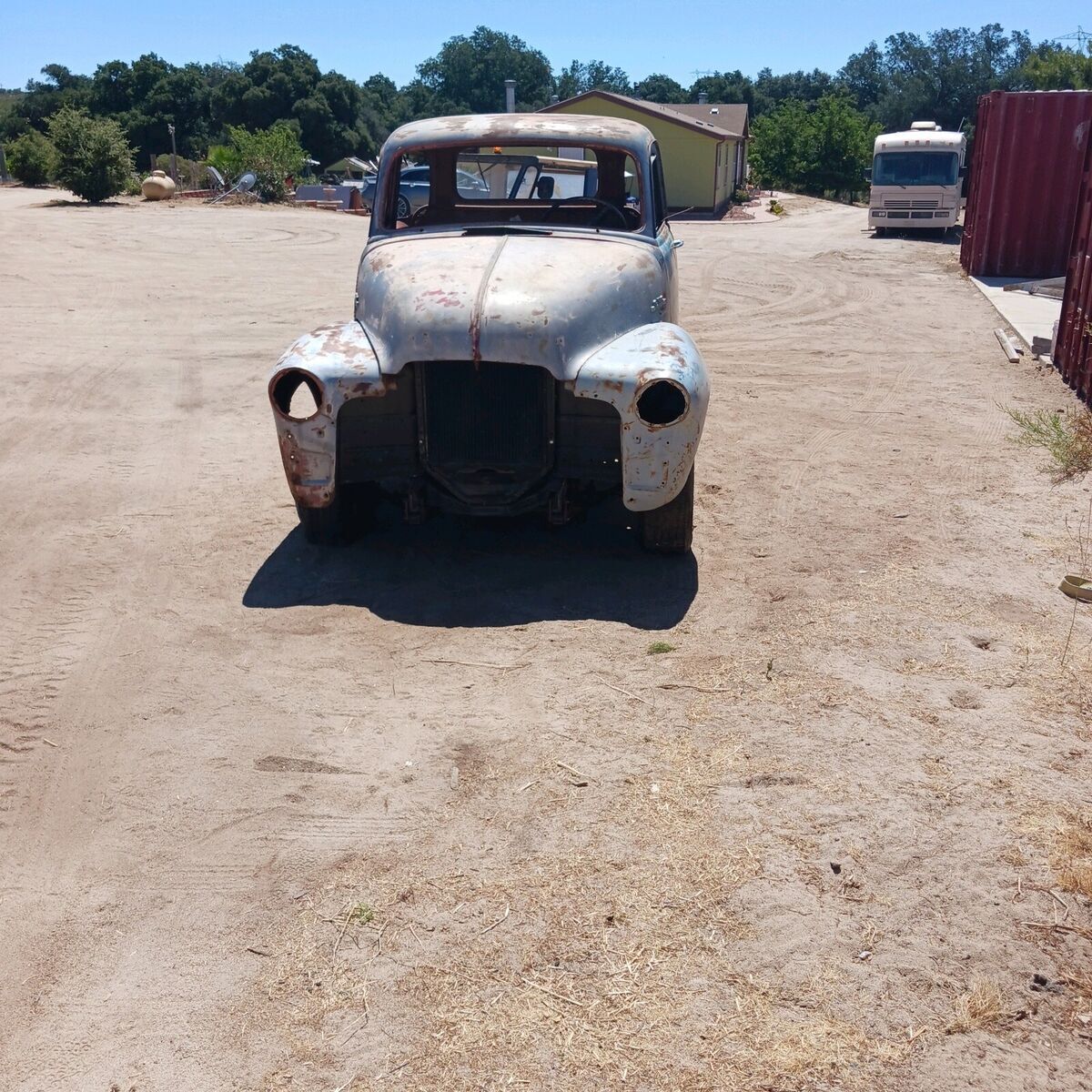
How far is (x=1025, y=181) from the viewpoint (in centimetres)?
1588

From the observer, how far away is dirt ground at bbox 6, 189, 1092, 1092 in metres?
2.66

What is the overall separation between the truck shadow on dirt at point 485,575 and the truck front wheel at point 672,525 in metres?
0.08

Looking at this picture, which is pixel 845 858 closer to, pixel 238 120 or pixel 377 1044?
pixel 377 1044

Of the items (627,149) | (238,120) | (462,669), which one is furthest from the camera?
(238,120)

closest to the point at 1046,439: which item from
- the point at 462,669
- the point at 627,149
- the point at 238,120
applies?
the point at 627,149

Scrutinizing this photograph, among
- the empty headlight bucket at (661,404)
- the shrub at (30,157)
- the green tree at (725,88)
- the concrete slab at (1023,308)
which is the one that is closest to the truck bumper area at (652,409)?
the empty headlight bucket at (661,404)

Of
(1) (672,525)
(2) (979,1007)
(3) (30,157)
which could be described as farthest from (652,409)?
(3) (30,157)

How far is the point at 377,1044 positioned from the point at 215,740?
1.58m

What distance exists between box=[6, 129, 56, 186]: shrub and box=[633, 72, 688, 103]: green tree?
7241 centimetres

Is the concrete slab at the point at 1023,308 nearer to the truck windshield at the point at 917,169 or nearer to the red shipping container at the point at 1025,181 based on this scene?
the red shipping container at the point at 1025,181

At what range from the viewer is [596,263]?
5.56 metres

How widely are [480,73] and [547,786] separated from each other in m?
108

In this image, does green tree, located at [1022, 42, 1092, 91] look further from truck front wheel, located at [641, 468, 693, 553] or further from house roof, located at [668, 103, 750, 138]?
truck front wheel, located at [641, 468, 693, 553]

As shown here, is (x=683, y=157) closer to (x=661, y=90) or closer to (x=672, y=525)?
Answer: (x=672, y=525)
